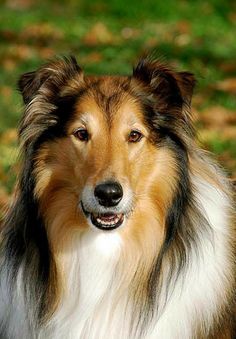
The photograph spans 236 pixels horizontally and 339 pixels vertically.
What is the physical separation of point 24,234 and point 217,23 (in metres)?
11.0

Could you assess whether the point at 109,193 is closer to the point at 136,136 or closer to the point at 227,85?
the point at 136,136

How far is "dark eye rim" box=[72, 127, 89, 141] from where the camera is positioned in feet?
15.2

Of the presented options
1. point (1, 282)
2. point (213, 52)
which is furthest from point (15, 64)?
point (1, 282)

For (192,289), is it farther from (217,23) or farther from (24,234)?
(217,23)

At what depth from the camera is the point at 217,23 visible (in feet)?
49.6

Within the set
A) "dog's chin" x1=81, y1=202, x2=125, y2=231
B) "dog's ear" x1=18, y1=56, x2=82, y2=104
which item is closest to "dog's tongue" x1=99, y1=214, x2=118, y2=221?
"dog's chin" x1=81, y1=202, x2=125, y2=231

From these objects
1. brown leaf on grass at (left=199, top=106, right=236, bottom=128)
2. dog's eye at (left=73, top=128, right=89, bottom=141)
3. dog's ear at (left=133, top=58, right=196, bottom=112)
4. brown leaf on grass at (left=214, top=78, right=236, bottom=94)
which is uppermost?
dog's ear at (left=133, top=58, right=196, bottom=112)

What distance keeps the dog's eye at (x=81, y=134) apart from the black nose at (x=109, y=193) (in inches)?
13.7

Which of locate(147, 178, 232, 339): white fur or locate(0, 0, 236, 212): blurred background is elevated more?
locate(0, 0, 236, 212): blurred background

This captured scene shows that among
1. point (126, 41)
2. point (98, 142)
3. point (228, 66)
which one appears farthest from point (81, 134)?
point (126, 41)

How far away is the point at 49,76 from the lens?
15.5 ft

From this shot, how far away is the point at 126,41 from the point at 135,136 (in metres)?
10.0

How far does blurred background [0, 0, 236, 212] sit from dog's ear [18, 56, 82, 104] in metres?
4.47

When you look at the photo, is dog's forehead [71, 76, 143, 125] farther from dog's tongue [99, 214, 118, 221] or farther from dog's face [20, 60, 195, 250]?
dog's tongue [99, 214, 118, 221]
